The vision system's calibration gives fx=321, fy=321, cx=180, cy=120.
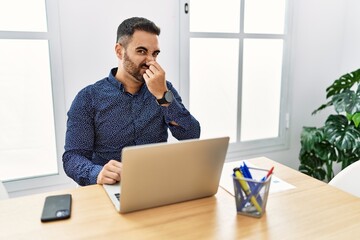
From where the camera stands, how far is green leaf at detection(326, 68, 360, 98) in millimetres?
2330

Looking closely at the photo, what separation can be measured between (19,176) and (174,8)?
1.45m

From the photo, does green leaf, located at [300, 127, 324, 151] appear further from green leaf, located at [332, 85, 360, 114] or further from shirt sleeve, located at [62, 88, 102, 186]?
shirt sleeve, located at [62, 88, 102, 186]

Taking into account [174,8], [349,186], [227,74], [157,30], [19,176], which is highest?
[174,8]

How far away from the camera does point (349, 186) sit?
126cm

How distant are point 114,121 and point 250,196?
80 cm

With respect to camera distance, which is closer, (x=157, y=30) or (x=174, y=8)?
(x=157, y=30)

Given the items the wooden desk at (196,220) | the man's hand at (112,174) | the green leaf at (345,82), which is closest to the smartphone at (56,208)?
→ the wooden desk at (196,220)

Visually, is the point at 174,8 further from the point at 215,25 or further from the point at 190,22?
the point at 215,25

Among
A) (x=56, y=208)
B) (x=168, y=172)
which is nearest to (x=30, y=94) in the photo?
(x=56, y=208)

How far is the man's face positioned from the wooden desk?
26.0 inches

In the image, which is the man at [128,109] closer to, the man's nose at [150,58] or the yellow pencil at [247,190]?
the man's nose at [150,58]

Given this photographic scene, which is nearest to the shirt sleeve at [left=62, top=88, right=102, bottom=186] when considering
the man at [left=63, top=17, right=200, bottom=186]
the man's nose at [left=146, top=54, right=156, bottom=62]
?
the man at [left=63, top=17, right=200, bottom=186]

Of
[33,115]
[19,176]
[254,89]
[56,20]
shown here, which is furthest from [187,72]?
[19,176]

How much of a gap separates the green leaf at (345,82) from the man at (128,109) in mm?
1491
